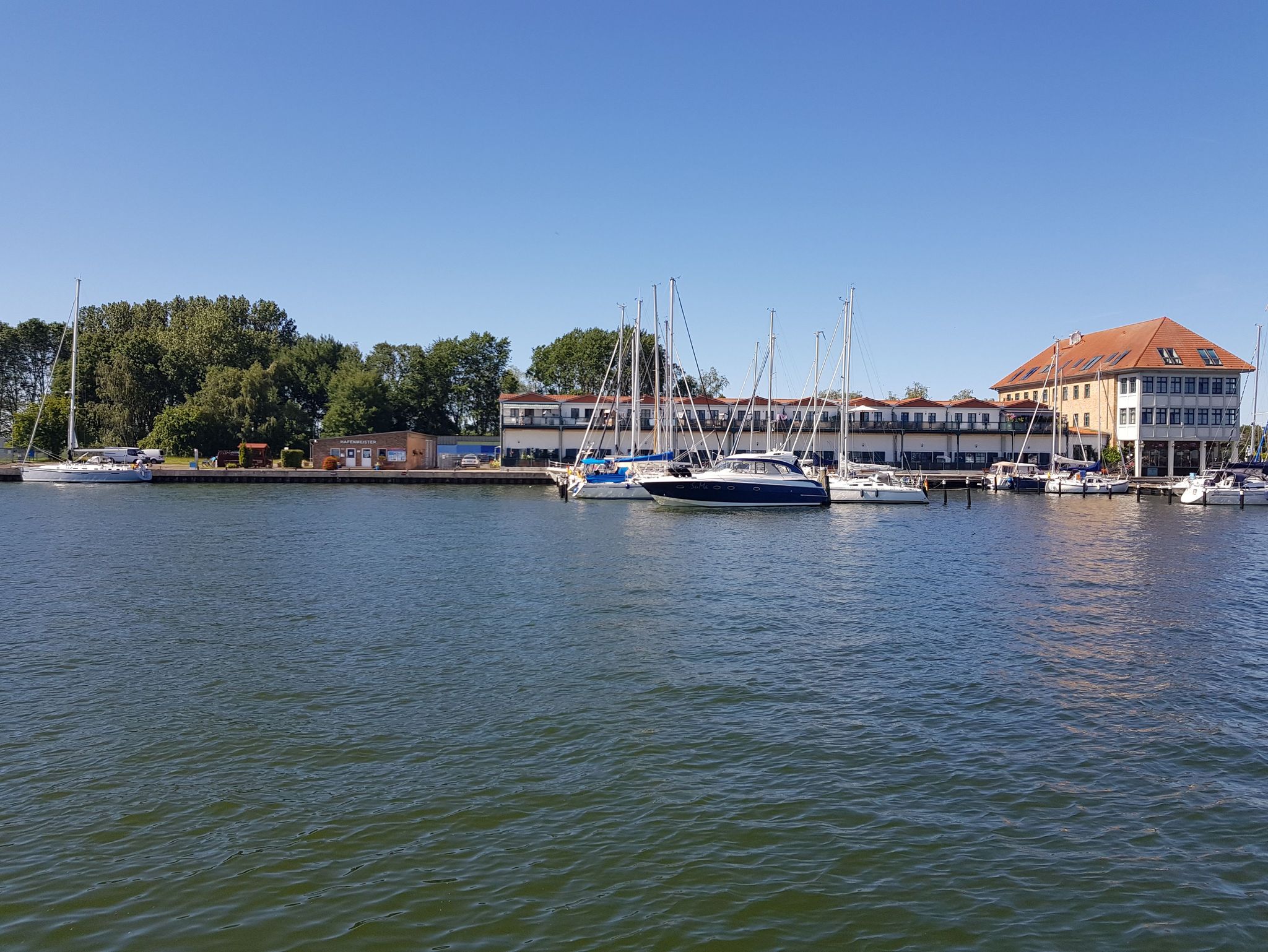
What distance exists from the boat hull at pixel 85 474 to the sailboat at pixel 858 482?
2309 inches

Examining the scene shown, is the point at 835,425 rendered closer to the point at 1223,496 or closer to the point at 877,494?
the point at 877,494

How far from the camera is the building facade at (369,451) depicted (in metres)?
91.1

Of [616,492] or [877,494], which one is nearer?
[877,494]

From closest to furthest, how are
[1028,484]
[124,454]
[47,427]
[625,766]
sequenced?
[625,766]
[1028,484]
[124,454]
[47,427]

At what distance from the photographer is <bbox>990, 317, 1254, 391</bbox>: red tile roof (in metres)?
89.4

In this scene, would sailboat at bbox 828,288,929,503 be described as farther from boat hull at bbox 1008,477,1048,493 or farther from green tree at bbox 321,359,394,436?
green tree at bbox 321,359,394,436

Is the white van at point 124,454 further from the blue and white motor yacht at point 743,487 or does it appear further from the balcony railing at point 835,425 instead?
the blue and white motor yacht at point 743,487

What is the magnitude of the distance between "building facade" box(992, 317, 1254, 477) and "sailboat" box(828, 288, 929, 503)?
2761cm

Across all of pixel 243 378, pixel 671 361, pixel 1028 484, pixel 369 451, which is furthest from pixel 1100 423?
pixel 243 378

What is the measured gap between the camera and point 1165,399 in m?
89.1

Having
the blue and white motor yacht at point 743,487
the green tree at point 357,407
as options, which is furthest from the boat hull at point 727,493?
the green tree at point 357,407

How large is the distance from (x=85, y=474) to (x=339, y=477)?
68.1ft

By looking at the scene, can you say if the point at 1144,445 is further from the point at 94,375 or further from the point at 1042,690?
the point at 94,375

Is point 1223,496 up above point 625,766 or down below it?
above
